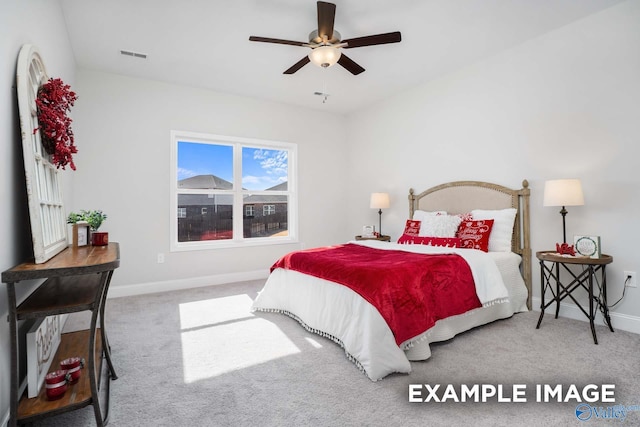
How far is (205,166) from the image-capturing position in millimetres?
4855

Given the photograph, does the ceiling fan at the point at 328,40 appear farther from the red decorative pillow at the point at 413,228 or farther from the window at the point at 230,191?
the window at the point at 230,191

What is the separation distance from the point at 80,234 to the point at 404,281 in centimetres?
233

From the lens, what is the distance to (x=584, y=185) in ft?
10.1

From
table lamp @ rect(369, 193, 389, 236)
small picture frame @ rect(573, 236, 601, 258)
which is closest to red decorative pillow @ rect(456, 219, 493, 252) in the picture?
small picture frame @ rect(573, 236, 601, 258)

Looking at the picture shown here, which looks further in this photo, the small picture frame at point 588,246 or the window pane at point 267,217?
the window pane at point 267,217

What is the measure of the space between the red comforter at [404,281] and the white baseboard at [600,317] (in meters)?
1.11

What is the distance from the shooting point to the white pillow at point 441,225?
12.3 feet

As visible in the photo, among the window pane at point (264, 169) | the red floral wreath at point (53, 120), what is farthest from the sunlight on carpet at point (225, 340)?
the window pane at point (264, 169)

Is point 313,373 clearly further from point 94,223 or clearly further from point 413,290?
point 94,223

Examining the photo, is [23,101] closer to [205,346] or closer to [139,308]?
[205,346]

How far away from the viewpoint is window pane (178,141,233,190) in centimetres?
469

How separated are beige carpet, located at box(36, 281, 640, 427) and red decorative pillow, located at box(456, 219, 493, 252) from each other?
0.76m

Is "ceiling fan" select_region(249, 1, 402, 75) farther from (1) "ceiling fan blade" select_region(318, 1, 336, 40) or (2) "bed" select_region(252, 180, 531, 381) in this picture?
(2) "bed" select_region(252, 180, 531, 381)

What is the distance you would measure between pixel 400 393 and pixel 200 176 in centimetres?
397
